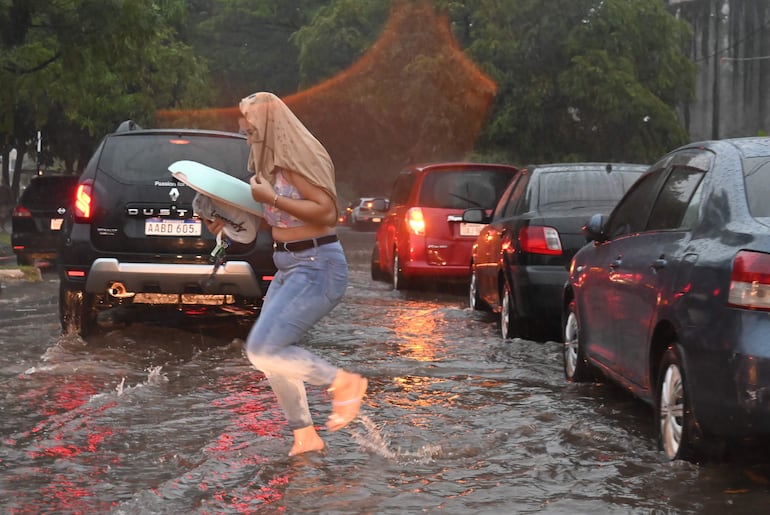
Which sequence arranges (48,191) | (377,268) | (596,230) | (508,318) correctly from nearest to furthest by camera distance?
(596,230), (508,318), (377,268), (48,191)

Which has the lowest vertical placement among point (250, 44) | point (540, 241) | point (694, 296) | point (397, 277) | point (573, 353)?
point (573, 353)

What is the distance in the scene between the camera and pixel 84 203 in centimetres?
1038

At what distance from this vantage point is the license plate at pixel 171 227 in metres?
10.2

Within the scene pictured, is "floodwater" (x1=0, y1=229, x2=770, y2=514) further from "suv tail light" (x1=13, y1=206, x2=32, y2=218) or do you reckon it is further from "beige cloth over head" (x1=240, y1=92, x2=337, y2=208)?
"suv tail light" (x1=13, y1=206, x2=32, y2=218)

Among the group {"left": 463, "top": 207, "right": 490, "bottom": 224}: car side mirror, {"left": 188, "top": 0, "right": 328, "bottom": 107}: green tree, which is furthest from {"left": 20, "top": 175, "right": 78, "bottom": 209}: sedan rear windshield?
{"left": 188, "top": 0, "right": 328, "bottom": 107}: green tree

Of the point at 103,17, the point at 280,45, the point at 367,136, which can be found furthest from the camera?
the point at 280,45

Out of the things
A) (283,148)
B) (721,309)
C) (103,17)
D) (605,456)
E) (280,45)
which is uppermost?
(280,45)

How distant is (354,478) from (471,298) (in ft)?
26.3

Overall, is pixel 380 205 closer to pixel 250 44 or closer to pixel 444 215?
pixel 444 215

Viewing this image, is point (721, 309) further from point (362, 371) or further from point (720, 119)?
point (720, 119)

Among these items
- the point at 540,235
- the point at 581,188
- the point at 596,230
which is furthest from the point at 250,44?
the point at 596,230

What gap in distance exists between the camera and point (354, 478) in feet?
18.7

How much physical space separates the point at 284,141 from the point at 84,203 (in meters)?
4.83

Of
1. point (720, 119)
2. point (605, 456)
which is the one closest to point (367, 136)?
point (720, 119)
